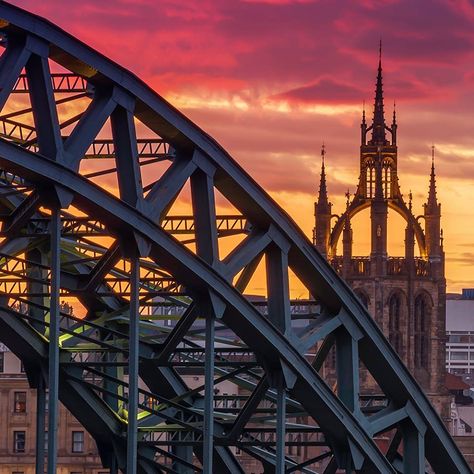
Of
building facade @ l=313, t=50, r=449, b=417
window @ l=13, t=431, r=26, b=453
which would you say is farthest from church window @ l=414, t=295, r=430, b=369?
window @ l=13, t=431, r=26, b=453

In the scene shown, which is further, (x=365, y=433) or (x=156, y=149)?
(x=365, y=433)

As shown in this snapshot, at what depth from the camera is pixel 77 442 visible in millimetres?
114750

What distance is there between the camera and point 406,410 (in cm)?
3962

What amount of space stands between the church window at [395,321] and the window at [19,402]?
2831 inches

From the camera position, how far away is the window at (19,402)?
11281 centimetres

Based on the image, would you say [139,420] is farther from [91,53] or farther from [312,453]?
[312,453]

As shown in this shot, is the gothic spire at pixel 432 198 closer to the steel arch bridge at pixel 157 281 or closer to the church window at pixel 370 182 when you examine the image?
the church window at pixel 370 182

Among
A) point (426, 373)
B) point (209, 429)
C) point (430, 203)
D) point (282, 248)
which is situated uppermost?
point (430, 203)

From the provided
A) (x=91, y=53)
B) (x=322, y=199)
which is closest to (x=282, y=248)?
(x=91, y=53)

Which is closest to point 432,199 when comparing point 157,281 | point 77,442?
point 77,442

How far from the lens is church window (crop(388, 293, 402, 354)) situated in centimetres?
18225

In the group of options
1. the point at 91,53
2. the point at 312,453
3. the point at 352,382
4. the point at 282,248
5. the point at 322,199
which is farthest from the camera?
the point at 322,199

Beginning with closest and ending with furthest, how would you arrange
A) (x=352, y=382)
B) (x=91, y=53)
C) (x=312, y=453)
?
(x=91, y=53), (x=352, y=382), (x=312, y=453)

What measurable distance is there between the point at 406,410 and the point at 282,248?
594cm
